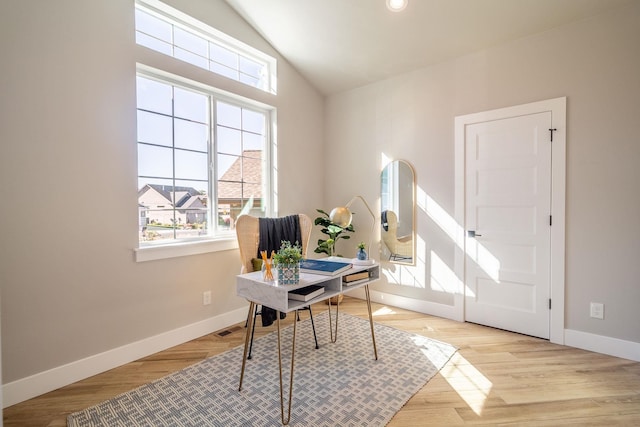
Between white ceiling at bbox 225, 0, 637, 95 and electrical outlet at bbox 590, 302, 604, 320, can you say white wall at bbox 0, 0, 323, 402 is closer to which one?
white ceiling at bbox 225, 0, 637, 95

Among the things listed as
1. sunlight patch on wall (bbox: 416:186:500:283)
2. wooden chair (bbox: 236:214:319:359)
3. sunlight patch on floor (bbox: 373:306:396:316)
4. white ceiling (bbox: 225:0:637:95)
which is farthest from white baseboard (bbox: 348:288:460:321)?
white ceiling (bbox: 225:0:637:95)

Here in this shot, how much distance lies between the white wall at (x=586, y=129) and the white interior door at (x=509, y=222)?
0.53 feet

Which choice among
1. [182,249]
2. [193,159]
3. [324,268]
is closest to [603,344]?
[324,268]

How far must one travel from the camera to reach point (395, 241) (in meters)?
3.67

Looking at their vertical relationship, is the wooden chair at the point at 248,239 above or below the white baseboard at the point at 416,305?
above

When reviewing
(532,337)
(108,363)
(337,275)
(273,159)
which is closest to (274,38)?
(273,159)

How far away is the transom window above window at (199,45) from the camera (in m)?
2.61

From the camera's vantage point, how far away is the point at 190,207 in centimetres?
291

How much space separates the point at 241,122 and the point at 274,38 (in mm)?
951

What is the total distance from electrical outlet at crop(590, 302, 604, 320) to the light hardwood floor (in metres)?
0.30

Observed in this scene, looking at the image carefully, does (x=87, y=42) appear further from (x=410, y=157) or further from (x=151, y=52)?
(x=410, y=157)

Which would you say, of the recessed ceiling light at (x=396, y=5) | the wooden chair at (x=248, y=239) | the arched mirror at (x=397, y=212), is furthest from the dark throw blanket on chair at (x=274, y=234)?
the recessed ceiling light at (x=396, y=5)

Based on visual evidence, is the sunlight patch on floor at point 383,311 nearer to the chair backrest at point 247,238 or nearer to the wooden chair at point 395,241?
the wooden chair at point 395,241

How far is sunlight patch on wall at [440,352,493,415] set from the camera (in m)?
1.93
